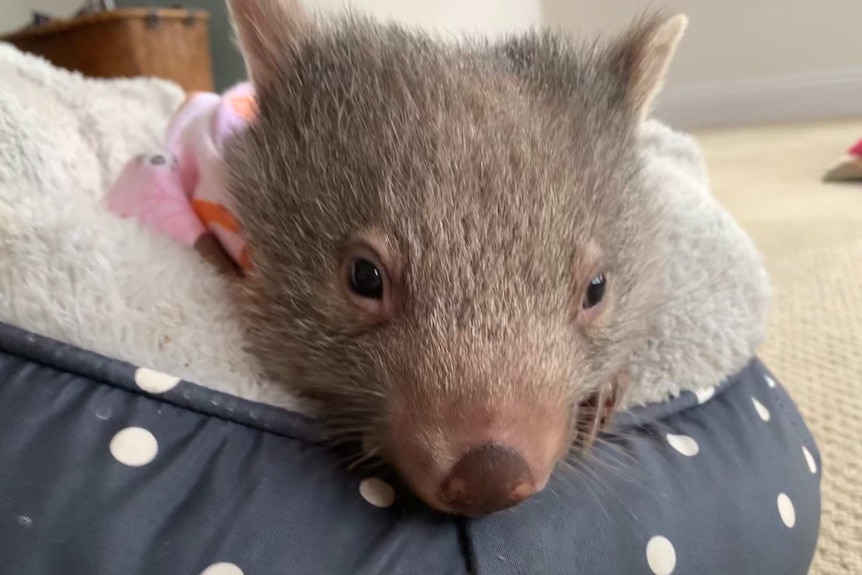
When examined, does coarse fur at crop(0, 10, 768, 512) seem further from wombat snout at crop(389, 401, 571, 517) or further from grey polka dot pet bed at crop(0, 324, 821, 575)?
wombat snout at crop(389, 401, 571, 517)

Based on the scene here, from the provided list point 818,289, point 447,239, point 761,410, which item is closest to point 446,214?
point 447,239

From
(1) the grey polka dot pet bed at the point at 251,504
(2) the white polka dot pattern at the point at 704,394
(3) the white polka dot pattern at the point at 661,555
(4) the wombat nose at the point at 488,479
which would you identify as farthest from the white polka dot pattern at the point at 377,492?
(2) the white polka dot pattern at the point at 704,394

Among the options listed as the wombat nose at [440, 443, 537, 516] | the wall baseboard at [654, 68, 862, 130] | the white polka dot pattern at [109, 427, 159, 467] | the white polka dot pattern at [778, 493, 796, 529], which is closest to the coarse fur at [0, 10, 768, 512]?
the white polka dot pattern at [109, 427, 159, 467]

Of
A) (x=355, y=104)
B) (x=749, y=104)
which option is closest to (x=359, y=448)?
(x=355, y=104)

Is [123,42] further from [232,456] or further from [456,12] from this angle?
[232,456]

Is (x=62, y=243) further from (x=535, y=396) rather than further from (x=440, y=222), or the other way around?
(x=535, y=396)
